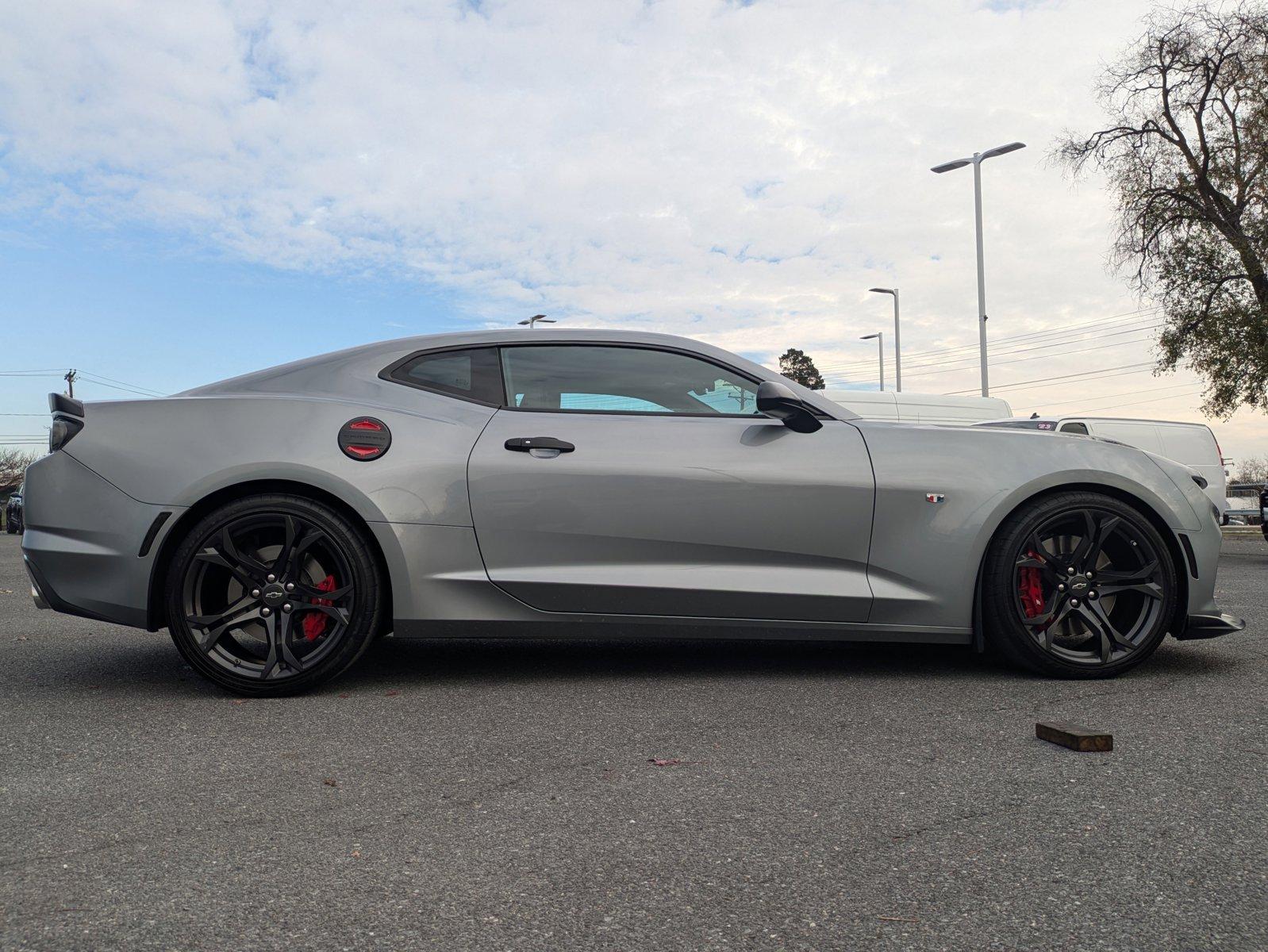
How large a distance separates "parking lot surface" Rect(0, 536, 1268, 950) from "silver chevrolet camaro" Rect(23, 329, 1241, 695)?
259mm

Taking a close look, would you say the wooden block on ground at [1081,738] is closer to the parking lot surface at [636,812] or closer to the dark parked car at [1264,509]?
the parking lot surface at [636,812]

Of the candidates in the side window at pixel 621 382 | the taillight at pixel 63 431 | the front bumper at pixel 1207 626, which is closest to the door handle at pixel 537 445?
the side window at pixel 621 382

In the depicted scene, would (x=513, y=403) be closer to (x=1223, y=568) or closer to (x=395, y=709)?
(x=395, y=709)

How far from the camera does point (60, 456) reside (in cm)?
381

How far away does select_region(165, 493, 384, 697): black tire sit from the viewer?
3.70 m

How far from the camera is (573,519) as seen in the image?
384 centimetres

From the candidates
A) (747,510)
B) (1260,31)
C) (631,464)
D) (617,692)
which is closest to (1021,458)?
(747,510)

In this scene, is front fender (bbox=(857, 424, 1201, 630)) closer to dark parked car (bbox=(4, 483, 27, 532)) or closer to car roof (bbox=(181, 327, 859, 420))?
car roof (bbox=(181, 327, 859, 420))

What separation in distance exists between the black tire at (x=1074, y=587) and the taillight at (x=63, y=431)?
11.5 feet

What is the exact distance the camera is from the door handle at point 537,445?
388cm

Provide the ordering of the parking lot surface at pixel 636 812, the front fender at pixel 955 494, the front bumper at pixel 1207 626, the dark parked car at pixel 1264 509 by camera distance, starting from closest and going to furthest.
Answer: the parking lot surface at pixel 636 812, the front fender at pixel 955 494, the front bumper at pixel 1207 626, the dark parked car at pixel 1264 509

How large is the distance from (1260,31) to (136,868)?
80.2 ft

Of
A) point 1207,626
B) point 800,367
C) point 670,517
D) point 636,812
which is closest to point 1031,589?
point 1207,626

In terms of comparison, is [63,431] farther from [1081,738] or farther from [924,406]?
[924,406]
